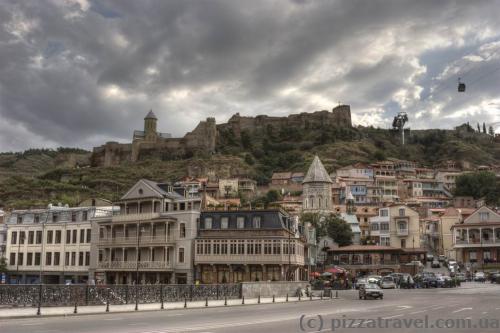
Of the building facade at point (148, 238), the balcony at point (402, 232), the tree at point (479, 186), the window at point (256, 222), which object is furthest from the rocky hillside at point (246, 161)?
the window at point (256, 222)

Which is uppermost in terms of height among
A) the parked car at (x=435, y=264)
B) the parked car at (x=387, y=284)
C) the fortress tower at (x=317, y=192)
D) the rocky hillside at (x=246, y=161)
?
the rocky hillside at (x=246, y=161)

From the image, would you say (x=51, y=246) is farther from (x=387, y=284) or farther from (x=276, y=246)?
(x=387, y=284)

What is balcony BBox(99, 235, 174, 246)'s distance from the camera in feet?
182

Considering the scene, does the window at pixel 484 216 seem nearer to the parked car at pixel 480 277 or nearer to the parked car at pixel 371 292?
the parked car at pixel 480 277

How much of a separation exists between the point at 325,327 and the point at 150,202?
41390 millimetres

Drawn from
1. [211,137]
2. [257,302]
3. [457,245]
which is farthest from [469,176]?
[257,302]

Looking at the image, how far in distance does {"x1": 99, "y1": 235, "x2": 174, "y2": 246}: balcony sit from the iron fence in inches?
894

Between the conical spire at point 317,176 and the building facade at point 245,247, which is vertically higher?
the conical spire at point 317,176

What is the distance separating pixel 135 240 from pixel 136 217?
232 centimetres

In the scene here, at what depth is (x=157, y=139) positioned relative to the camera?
7372 inches

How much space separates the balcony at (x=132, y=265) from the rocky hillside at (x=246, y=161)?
58.1 meters

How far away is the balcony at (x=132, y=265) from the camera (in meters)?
55.2

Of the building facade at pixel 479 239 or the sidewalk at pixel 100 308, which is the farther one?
the building facade at pixel 479 239

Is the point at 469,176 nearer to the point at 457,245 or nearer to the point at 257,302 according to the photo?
the point at 457,245
